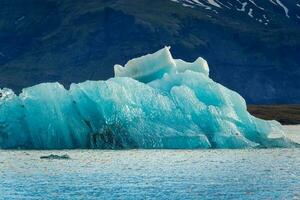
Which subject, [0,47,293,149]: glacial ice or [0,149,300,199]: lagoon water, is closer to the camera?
[0,149,300,199]: lagoon water

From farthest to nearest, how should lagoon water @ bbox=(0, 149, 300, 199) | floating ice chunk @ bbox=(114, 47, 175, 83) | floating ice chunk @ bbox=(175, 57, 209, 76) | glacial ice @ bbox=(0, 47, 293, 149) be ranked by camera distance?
1. floating ice chunk @ bbox=(175, 57, 209, 76)
2. floating ice chunk @ bbox=(114, 47, 175, 83)
3. glacial ice @ bbox=(0, 47, 293, 149)
4. lagoon water @ bbox=(0, 149, 300, 199)

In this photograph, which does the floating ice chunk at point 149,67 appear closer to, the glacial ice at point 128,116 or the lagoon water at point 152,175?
the glacial ice at point 128,116

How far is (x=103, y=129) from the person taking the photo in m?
62.4

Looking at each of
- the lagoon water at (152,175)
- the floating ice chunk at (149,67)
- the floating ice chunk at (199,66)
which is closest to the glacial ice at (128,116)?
the lagoon water at (152,175)

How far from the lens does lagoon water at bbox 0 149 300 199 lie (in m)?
40.2

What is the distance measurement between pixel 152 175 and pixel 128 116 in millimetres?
12941

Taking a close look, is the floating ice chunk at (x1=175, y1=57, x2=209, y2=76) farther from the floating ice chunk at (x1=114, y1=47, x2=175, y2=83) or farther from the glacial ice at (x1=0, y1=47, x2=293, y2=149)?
the glacial ice at (x1=0, y1=47, x2=293, y2=149)

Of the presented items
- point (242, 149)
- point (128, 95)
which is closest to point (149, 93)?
point (128, 95)

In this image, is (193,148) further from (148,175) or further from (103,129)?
(148,175)

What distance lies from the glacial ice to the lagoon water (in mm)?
914

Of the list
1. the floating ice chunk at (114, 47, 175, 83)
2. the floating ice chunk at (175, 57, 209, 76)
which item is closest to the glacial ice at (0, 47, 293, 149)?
the floating ice chunk at (114, 47, 175, 83)

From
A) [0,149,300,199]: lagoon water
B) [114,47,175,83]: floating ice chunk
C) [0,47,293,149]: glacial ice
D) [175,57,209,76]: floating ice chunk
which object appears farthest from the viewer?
[175,57,209,76]: floating ice chunk

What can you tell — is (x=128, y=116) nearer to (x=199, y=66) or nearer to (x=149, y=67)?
(x=149, y=67)

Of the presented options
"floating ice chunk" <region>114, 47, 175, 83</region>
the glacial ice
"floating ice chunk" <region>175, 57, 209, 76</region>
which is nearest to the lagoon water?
the glacial ice
